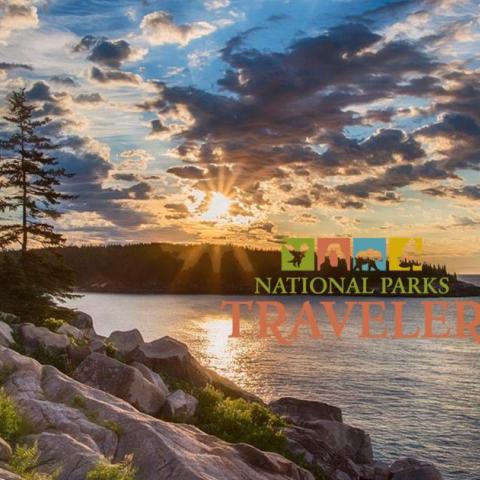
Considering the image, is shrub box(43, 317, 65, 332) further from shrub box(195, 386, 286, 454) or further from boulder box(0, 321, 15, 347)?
shrub box(195, 386, 286, 454)

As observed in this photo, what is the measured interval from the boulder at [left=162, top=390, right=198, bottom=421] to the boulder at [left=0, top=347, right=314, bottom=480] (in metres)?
3.99

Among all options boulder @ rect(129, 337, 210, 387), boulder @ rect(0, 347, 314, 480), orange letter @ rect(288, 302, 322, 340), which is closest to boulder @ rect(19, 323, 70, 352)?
boulder @ rect(129, 337, 210, 387)

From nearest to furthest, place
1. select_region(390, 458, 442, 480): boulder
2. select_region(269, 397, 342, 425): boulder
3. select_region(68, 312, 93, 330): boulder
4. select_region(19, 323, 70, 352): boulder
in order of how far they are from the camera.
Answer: select_region(19, 323, 70, 352): boulder → select_region(390, 458, 442, 480): boulder → select_region(269, 397, 342, 425): boulder → select_region(68, 312, 93, 330): boulder

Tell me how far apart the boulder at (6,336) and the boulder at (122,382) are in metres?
3.46

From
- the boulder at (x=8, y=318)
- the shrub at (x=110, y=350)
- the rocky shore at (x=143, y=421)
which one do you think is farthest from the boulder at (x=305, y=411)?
the boulder at (x=8, y=318)

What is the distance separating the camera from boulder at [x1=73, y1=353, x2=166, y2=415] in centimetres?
2178

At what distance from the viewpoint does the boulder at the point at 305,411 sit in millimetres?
35062

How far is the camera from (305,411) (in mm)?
35625

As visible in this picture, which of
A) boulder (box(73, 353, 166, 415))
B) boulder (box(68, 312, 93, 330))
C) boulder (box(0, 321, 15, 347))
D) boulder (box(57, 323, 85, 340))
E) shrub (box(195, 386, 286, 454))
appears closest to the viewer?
boulder (box(73, 353, 166, 415))

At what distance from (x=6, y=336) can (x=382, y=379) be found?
52007 mm

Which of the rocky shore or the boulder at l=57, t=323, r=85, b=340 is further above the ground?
the boulder at l=57, t=323, r=85, b=340

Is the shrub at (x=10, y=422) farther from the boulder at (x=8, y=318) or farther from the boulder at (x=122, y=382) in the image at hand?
the boulder at (x=8, y=318)

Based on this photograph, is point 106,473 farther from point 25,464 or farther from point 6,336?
point 6,336

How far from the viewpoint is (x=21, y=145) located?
155ft
